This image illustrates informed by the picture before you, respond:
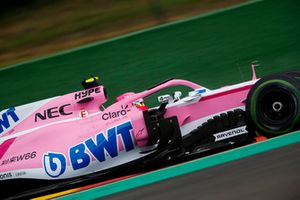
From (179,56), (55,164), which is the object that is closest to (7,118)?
(55,164)

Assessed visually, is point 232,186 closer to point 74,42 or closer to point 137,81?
point 137,81

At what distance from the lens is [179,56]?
31.5ft

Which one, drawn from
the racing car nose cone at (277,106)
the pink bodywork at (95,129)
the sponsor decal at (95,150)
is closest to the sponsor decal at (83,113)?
the pink bodywork at (95,129)

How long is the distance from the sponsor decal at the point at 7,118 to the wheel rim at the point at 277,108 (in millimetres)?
2852

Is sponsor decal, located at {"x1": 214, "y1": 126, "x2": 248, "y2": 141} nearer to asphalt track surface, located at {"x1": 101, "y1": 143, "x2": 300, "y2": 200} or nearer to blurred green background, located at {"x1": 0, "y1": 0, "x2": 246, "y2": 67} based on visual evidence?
asphalt track surface, located at {"x1": 101, "y1": 143, "x2": 300, "y2": 200}

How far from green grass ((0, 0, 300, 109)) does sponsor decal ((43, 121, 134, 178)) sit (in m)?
2.65

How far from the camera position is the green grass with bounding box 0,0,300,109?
374 inches

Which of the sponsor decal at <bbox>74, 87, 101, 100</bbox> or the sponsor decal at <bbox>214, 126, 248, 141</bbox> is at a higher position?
the sponsor decal at <bbox>74, 87, 101, 100</bbox>

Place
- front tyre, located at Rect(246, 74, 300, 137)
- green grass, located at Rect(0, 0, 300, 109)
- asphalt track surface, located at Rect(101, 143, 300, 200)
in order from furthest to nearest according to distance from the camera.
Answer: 1. green grass, located at Rect(0, 0, 300, 109)
2. front tyre, located at Rect(246, 74, 300, 137)
3. asphalt track surface, located at Rect(101, 143, 300, 200)

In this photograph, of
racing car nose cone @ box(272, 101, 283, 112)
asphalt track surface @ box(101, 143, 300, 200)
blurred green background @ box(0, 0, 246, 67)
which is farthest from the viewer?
blurred green background @ box(0, 0, 246, 67)

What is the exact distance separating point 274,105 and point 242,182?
7.07ft

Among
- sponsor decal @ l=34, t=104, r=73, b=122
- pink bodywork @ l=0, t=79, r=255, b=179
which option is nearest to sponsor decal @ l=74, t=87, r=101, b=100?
pink bodywork @ l=0, t=79, r=255, b=179

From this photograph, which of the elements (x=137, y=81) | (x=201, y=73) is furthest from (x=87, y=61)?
(x=201, y=73)

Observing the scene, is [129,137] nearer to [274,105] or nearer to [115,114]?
[115,114]
